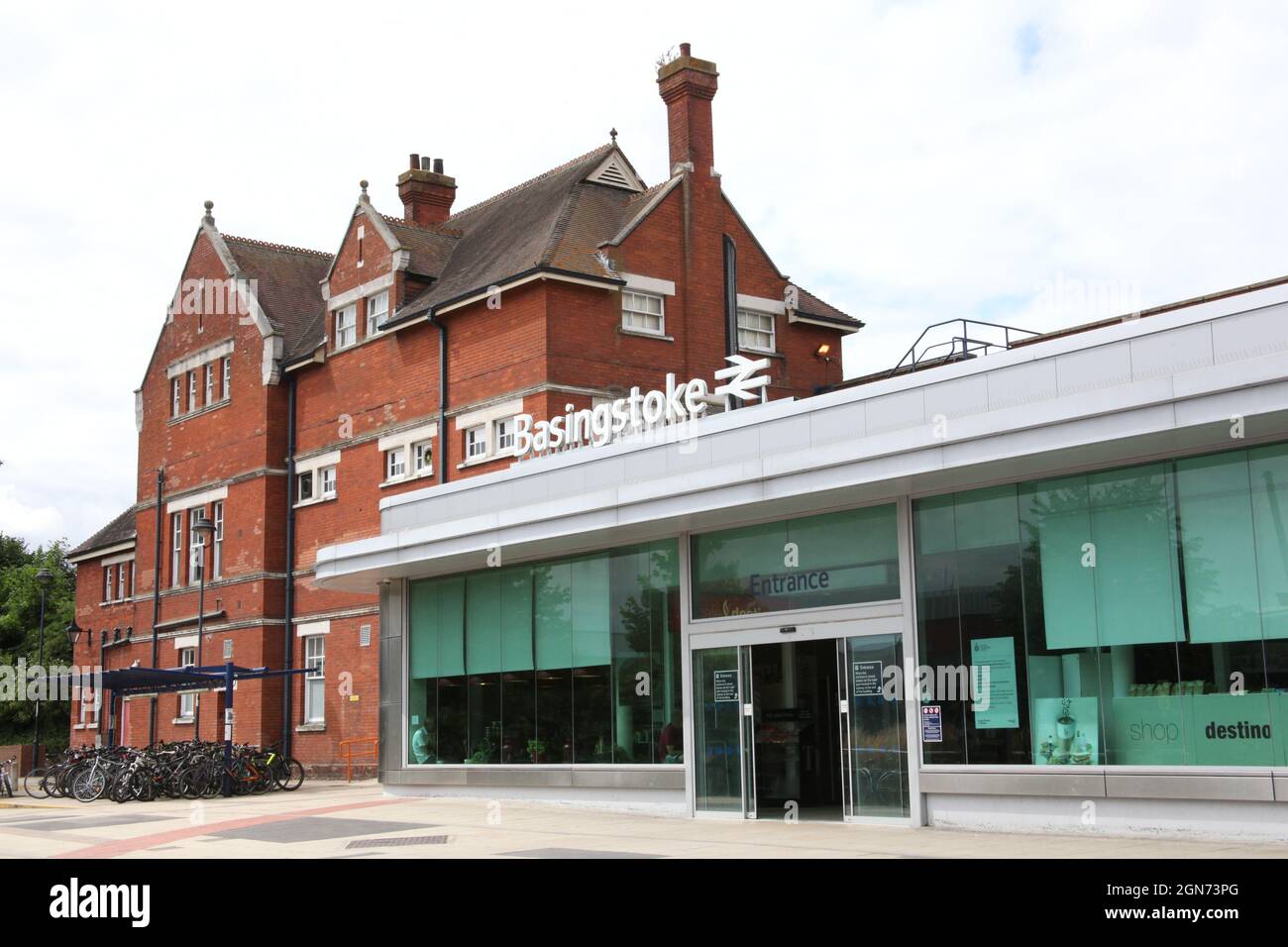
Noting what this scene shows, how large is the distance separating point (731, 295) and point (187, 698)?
20222 mm

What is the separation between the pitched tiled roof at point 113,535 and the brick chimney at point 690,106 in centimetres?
2651

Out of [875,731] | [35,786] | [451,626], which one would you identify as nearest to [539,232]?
[451,626]

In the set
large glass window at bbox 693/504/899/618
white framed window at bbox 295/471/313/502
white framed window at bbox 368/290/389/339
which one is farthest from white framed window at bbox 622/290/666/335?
large glass window at bbox 693/504/899/618

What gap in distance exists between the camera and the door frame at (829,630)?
57.7 ft

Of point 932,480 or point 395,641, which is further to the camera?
point 395,641

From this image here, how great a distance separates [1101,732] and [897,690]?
9.13 ft

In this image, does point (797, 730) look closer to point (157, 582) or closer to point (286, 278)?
point (286, 278)

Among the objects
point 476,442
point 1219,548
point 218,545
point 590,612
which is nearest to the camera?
point 1219,548

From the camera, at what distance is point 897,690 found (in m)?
17.8

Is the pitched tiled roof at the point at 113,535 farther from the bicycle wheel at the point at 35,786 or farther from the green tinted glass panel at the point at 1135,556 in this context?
the green tinted glass panel at the point at 1135,556

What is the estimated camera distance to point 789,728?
20.3m

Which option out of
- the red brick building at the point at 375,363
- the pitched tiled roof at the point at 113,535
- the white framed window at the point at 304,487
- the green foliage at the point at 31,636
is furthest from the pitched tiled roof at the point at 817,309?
the green foliage at the point at 31,636
